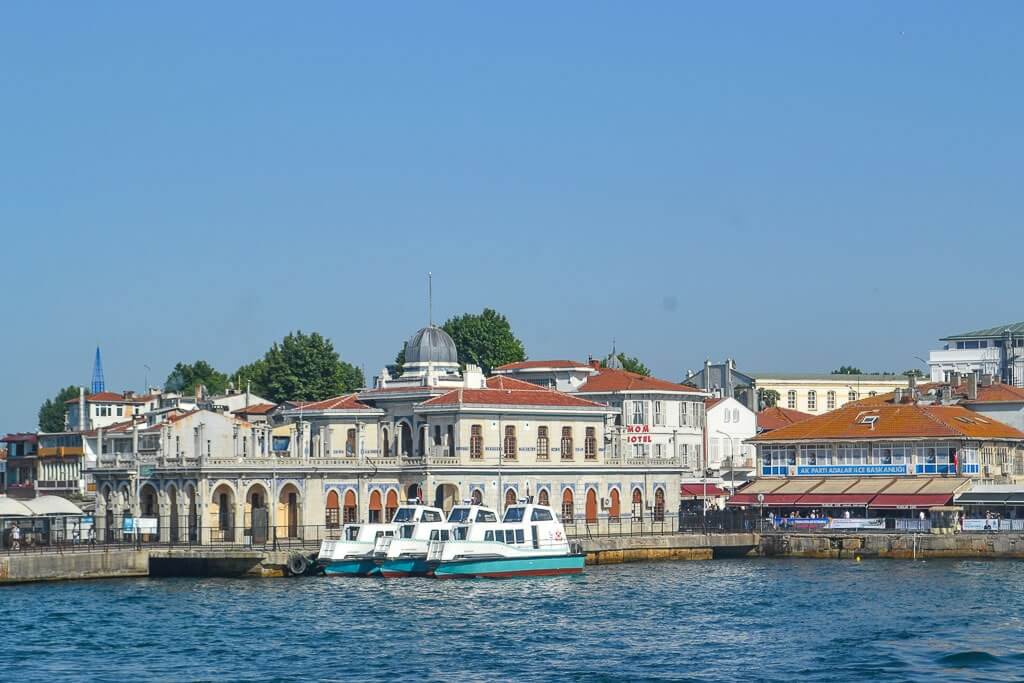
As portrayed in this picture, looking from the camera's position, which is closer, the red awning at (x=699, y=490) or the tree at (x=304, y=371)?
the red awning at (x=699, y=490)

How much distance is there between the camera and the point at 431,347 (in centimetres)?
9938

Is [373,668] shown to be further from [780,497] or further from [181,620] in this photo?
Result: [780,497]

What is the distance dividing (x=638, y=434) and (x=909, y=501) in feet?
72.9

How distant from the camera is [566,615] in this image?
2482 inches

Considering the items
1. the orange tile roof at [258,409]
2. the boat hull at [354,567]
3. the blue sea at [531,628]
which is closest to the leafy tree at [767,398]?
the orange tile roof at [258,409]

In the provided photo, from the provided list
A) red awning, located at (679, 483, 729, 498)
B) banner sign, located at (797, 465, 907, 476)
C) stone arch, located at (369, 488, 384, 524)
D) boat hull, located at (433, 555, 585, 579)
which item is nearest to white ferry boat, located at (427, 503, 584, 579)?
boat hull, located at (433, 555, 585, 579)

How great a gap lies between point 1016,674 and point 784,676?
21.2ft

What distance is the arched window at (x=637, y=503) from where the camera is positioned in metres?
97.2

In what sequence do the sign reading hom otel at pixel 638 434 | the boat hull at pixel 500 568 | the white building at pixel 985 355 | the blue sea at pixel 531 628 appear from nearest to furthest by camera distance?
the blue sea at pixel 531 628 → the boat hull at pixel 500 568 → the sign reading hom otel at pixel 638 434 → the white building at pixel 985 355

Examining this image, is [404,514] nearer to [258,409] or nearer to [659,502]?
[659,502]

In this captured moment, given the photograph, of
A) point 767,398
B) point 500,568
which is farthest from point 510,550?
point 767,398

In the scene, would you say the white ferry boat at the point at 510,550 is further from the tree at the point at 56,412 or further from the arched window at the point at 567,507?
the tree at the point at 56,412

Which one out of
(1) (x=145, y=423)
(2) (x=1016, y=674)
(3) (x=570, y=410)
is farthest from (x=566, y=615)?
(1) (x=145, y=423)

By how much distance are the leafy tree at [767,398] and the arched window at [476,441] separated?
59647 millimetres
